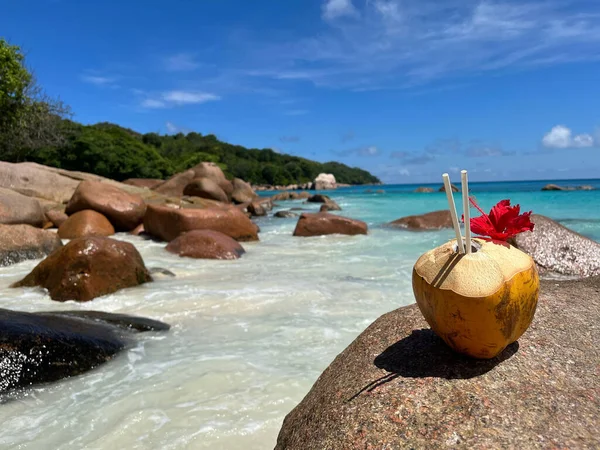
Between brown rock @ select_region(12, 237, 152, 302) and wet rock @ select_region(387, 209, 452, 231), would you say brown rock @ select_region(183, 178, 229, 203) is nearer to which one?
wet rock @ select_region(387, 209, 452, 231)

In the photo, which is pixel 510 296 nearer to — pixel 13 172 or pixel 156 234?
pixel 156 234

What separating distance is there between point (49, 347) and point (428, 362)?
114 inches

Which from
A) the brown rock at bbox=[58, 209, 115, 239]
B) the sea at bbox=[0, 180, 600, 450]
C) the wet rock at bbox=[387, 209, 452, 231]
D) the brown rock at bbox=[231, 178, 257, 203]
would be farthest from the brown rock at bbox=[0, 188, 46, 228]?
the brown rock at bbox=[231, 178, 257, 203]

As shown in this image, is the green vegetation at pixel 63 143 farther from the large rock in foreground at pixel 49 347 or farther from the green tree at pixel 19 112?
the large rock in foreground at pixel 49 347

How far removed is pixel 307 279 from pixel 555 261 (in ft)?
11.8

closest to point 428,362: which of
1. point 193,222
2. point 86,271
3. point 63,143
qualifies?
point 86,271

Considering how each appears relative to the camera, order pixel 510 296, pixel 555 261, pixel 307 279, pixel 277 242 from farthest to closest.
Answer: pixel 277 242 → pixel 307 279 → pixel 555 261 → pixel 510 296

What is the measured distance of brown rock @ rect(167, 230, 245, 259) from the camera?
938 centimetres

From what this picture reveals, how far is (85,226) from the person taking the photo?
11852mm

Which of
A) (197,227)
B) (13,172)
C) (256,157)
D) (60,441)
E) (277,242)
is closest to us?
(60,441)

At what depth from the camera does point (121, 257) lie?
6297mm

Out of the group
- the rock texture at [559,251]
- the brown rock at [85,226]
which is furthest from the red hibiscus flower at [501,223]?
→ the brown rock at [85,226]

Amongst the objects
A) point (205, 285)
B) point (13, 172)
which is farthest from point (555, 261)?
point (13, 172)

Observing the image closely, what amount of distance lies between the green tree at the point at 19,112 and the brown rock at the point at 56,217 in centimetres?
812
